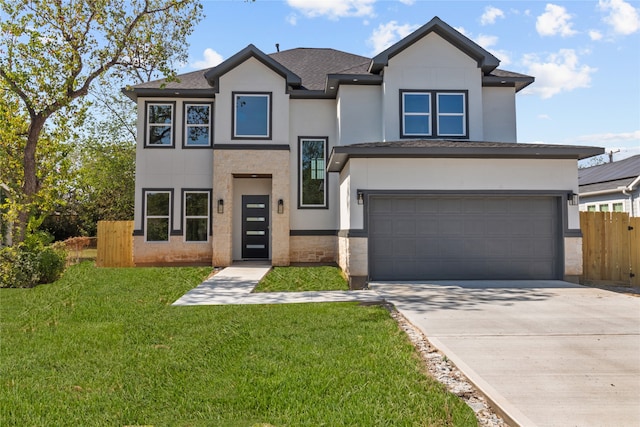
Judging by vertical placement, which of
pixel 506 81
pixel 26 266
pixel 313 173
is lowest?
pixel 26 266

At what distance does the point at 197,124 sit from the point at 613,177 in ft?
56.9

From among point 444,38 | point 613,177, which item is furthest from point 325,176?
point 613,177

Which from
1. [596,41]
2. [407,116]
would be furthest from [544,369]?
[407,116]

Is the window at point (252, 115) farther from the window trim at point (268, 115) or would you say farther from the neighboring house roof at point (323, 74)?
the neighboring house roof at point (323, 74)

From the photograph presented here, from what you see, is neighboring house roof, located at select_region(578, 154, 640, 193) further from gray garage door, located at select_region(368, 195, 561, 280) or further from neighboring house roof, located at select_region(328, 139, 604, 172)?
gray garage door, located at select_region(368, 195, 561, 280)

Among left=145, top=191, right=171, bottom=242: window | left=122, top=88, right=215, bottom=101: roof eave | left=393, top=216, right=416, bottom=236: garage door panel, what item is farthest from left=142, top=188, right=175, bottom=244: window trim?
left=393, top=216, right=416, bottom=236: garage door panel

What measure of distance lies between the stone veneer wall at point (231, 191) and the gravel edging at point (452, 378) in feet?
27.8

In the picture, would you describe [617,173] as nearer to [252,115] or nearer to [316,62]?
[316,62]

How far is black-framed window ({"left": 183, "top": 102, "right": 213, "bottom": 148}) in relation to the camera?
47.6ft

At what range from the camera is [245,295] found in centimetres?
880

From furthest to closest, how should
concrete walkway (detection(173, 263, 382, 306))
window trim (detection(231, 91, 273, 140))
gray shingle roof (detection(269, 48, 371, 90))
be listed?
gray shingle roof (detection(269, 48, 371, 90)) → window trim (detection(231, 91, 273, 140)) → concrete walkway (detection(173, 263, 382, 306))

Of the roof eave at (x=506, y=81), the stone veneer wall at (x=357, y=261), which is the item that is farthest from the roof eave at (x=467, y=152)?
the roof eave at (x=506, y=81)

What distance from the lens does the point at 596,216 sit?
11.6 meters

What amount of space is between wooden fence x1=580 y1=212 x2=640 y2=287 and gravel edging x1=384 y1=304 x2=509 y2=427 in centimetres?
844
